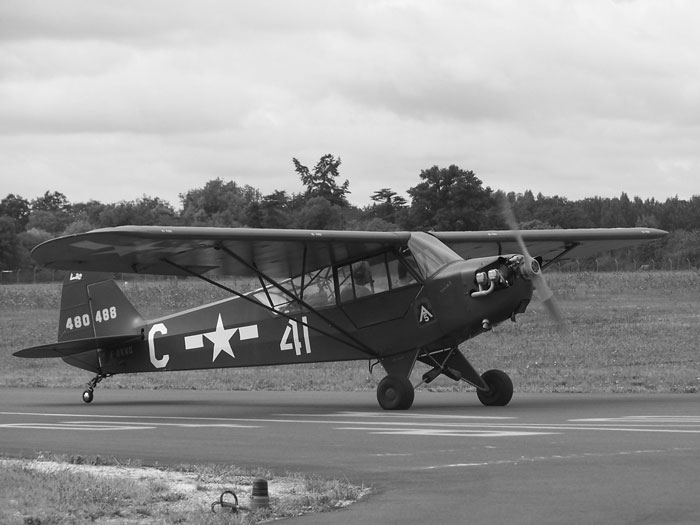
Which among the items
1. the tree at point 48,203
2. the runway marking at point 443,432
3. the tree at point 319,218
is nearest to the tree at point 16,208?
the tree at point 48,203

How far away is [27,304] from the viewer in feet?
168

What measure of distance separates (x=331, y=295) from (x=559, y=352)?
12.5 m

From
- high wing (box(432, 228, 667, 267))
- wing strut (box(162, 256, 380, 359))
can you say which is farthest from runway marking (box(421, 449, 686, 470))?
high wing (box(432, 228, 667, 267))

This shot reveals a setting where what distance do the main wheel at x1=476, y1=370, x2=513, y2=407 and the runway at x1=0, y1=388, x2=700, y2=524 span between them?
7.1 inches

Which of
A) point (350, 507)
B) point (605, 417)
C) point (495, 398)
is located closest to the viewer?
point (350, 507)

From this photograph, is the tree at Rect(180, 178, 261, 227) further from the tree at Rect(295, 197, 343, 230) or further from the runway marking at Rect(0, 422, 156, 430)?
the runway marking at Rect(0, 422, 156, 430)

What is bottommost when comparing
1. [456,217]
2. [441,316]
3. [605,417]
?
[605,417]

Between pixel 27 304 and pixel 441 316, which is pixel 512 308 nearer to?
pixel 441 316

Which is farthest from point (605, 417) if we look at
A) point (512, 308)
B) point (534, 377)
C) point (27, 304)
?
point (27, 304)

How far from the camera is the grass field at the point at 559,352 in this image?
80.0 ft

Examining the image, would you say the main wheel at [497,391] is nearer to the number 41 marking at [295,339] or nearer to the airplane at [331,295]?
the airplane at [331,295]

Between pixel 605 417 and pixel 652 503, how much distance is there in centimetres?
712

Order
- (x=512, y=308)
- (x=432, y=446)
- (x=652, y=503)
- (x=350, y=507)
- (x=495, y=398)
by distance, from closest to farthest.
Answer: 1. (x=652, y=503)
2. (x=350, y=507)
3. (x=432, y=446)
4. (x=512, y=308)
5. (x=495, y=398)

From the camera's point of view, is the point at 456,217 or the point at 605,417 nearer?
the point at 605,417
